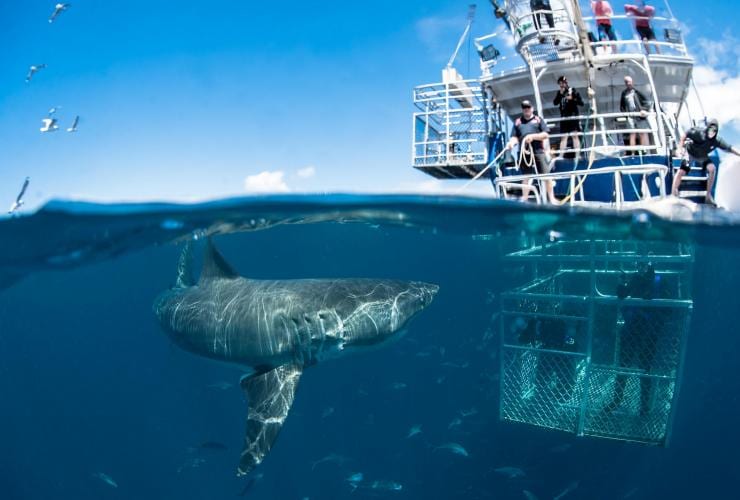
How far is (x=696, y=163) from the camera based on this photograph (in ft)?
32.5

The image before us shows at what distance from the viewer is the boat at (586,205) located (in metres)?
7.89

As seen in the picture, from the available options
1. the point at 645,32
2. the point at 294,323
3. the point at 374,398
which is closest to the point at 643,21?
the point at 645,32

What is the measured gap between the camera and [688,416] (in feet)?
104

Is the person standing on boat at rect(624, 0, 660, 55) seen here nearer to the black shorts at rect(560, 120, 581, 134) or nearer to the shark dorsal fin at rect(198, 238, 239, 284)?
the black shorts at rect(560, 120, 581, 134)

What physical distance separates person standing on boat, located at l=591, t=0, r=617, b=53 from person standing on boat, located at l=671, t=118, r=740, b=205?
14.7 ft

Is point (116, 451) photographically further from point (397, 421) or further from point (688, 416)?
point (688, 416)

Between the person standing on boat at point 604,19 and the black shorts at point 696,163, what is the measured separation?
13.6ft

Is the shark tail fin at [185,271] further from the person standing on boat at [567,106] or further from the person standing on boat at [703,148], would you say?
the person standing on boat at [703,148]

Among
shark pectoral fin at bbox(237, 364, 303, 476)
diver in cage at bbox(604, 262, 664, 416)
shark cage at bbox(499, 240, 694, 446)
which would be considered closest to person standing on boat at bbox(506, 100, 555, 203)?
shark cage at bbox(499, 240, 694, 446)

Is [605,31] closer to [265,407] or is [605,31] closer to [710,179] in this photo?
[710,179]

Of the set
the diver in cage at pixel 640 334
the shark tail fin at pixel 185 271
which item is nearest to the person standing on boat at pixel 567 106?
the diver in cage at pixel 640 334

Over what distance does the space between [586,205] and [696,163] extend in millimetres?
2595

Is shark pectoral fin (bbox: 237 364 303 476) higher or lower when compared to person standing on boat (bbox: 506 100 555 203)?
lower

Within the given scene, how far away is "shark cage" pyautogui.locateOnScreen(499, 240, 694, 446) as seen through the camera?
7.74 m
